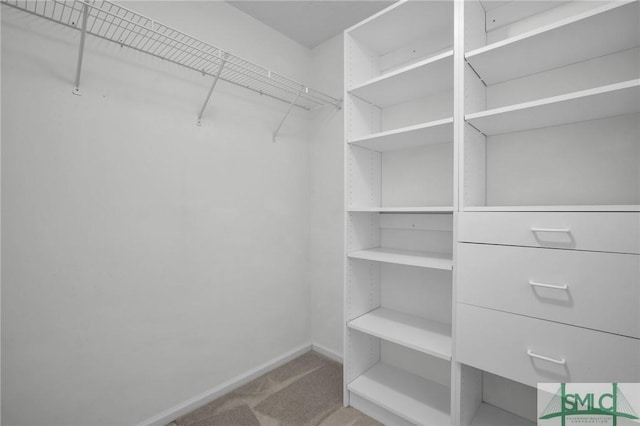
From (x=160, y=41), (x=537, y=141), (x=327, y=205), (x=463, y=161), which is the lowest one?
(x=327, y=205)

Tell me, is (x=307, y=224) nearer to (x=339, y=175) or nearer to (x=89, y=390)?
(x=339, y=175)

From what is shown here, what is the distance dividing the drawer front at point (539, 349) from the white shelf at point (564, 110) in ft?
2.75

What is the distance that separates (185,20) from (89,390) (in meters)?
2.03

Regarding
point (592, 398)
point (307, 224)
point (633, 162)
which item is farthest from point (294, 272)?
point (633, 162)

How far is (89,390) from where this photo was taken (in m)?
1.40

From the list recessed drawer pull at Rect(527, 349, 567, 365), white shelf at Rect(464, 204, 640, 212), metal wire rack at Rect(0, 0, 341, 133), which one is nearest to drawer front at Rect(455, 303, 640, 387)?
recessed drawer pull at Rect(527, 349, 567, 365)

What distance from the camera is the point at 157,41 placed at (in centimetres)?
142

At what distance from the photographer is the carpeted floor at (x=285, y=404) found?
5.40 ft

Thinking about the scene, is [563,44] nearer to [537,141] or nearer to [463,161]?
[537,141]

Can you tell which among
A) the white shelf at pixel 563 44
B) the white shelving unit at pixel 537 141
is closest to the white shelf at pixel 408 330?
the white shelving unit at pixel 537 141

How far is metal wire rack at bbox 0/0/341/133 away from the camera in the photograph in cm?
124

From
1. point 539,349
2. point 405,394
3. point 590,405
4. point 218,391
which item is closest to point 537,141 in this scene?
point 539,349

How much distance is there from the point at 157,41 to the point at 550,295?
2050 mm

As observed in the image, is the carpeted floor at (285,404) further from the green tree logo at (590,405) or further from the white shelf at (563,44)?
the white shelf at (563,44)
